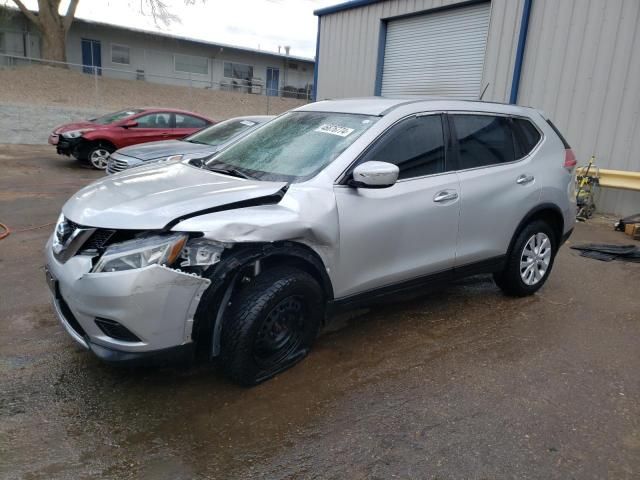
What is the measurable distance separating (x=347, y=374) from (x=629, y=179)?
732cm

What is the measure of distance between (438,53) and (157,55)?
2346 centimetres

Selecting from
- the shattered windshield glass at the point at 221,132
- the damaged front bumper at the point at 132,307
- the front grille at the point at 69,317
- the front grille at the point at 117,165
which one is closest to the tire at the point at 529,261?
the damaged front bumper at the point at 132,307

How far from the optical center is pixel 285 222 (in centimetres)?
300

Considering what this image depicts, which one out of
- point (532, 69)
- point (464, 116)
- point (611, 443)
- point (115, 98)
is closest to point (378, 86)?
point (532, 69)

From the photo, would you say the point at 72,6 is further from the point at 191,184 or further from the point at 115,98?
the point at 191,184

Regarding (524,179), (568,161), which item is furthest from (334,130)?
(568,161)

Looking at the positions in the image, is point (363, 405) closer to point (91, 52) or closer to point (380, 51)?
point (380, 51)

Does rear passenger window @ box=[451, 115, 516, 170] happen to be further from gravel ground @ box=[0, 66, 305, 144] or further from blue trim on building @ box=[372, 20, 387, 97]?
gravel ground @ box=[0, 66, 305, 144]

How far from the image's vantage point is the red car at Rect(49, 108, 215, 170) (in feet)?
39.4

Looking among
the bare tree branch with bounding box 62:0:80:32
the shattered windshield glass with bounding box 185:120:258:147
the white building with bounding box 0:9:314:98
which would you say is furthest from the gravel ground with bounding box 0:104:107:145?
the shattered windshield glass with bounding box 185:120:258:147

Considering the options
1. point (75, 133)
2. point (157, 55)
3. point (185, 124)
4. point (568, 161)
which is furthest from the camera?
point (157, 55)

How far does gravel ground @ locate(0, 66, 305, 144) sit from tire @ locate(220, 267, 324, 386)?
56.7 ft

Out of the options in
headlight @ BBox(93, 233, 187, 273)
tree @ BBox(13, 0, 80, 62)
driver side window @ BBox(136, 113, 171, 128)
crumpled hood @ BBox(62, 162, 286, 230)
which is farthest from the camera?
tree @ BBox(13, 0, 80, 62)

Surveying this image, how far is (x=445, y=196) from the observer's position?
3.81m
